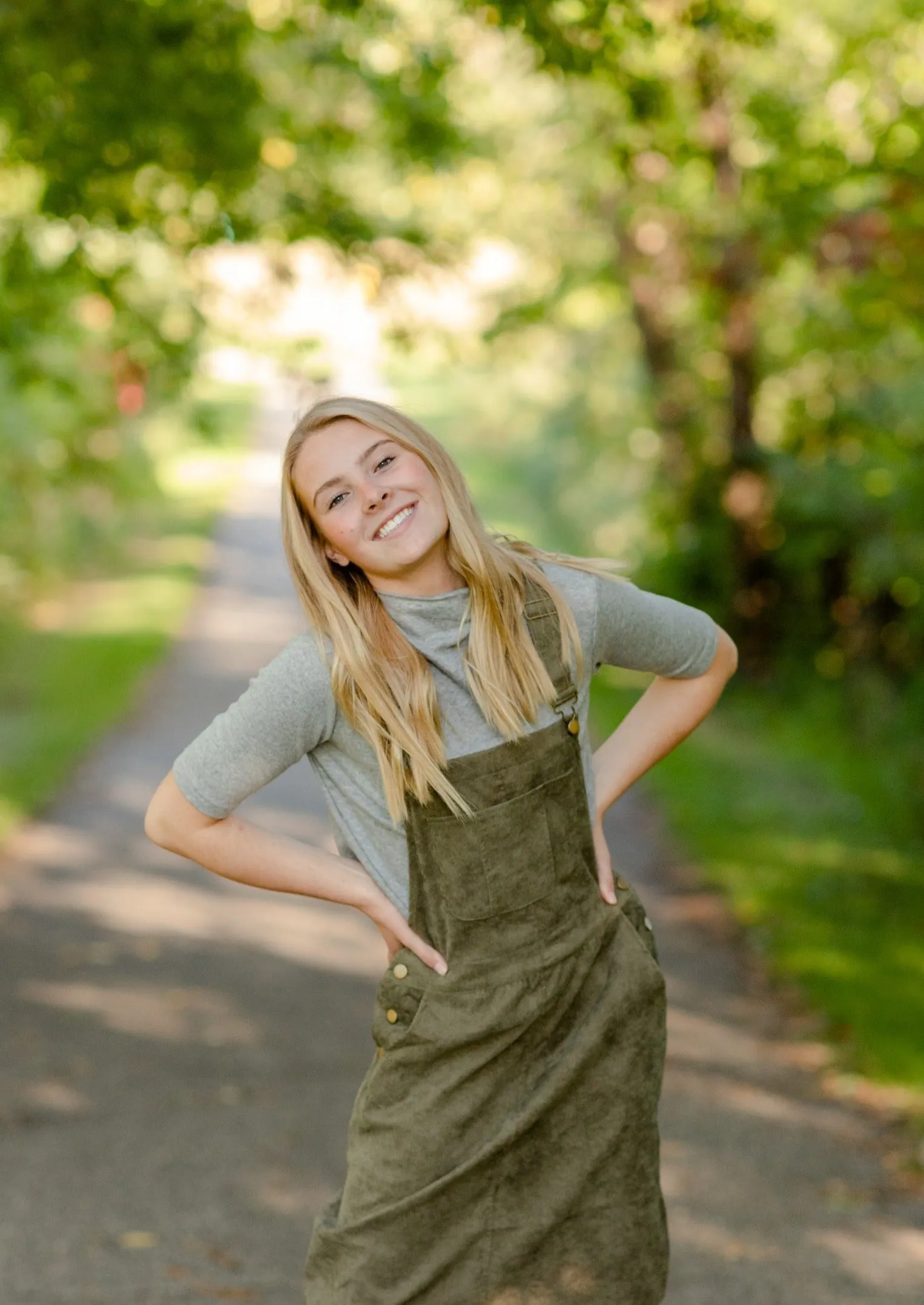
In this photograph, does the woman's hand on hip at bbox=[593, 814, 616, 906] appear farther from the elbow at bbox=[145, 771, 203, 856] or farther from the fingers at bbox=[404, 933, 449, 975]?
the elbow at bbox=[145, 771, 203, 856]

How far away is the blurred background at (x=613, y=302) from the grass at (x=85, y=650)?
0.20 ft

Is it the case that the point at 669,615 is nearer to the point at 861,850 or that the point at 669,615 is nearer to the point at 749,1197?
the point at 749,1197

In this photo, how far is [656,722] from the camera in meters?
3.03

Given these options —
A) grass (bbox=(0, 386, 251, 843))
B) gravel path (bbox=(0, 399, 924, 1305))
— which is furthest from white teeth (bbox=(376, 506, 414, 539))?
grass (bbox=(0, 386, 251, 843))

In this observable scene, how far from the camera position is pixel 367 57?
8.28m

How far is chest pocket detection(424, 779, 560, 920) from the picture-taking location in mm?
2555

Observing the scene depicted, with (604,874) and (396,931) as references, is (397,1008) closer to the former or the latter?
(396,931)

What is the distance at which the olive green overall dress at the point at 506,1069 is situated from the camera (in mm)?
2555

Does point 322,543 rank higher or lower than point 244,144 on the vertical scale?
lower

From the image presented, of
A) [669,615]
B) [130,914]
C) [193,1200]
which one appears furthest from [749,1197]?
[130,914]

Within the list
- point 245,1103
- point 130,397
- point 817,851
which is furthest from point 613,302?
point 245,1103

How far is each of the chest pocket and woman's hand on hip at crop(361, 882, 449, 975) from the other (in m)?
0.07

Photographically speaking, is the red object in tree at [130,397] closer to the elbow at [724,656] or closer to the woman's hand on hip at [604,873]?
the elbow at [724,656]

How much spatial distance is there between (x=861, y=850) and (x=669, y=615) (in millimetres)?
5692
